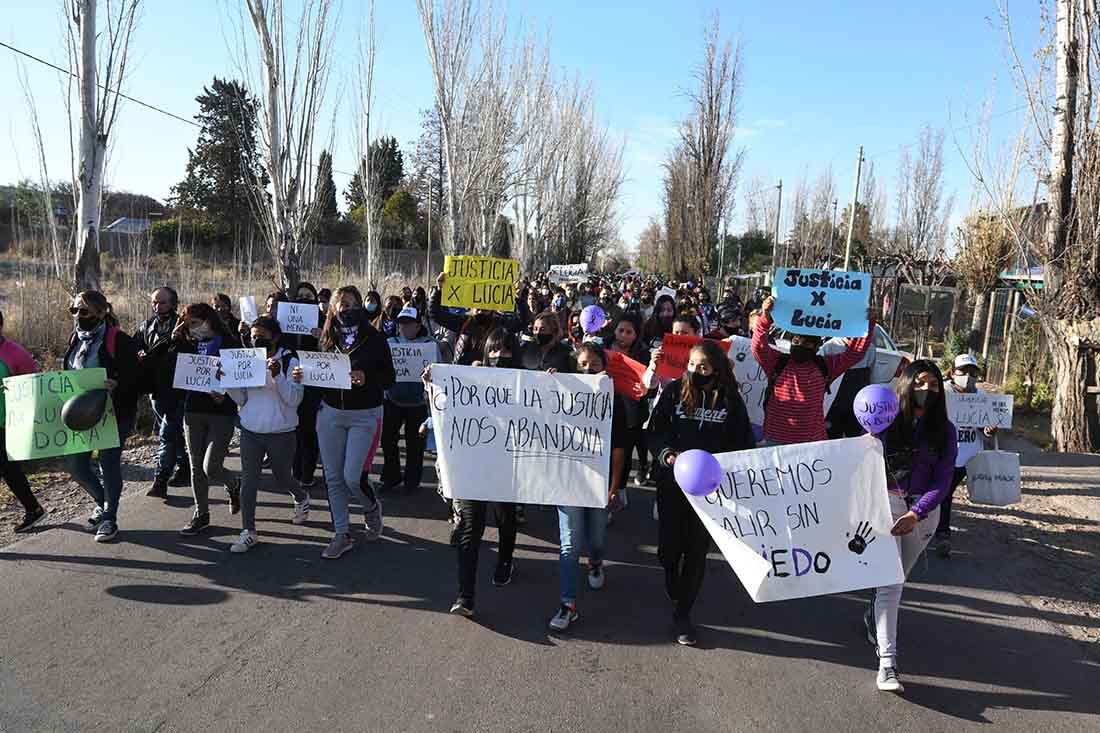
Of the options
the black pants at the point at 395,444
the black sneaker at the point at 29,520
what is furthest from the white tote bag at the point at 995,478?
the black sneaker at the point at 29,520

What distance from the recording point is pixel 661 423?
4199mm

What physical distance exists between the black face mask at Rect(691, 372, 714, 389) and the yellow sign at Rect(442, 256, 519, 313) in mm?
3708

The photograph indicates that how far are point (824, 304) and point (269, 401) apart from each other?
4.24m

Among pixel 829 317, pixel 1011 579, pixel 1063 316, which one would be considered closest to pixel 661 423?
pixel 829 317

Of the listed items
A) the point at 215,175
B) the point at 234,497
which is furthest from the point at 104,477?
the point at 215,175

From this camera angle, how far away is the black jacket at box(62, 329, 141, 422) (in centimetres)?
540

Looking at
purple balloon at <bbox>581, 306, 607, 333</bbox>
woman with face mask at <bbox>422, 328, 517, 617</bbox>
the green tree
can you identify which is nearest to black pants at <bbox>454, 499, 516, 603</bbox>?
woman with face mask at <bbox>422, 328, 517, 617</bbox>

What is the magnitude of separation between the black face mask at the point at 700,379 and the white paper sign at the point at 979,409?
115 inches

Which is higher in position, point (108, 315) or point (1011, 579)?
point (108, 315)

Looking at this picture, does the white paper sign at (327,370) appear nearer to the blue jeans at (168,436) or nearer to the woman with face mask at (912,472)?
the blue jeans at (168,436)

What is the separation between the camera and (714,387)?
4102 millimetres

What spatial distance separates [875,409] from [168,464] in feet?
19.5

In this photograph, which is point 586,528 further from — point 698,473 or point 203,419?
point 203,419

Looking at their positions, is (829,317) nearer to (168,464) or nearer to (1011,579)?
(1011,579)
